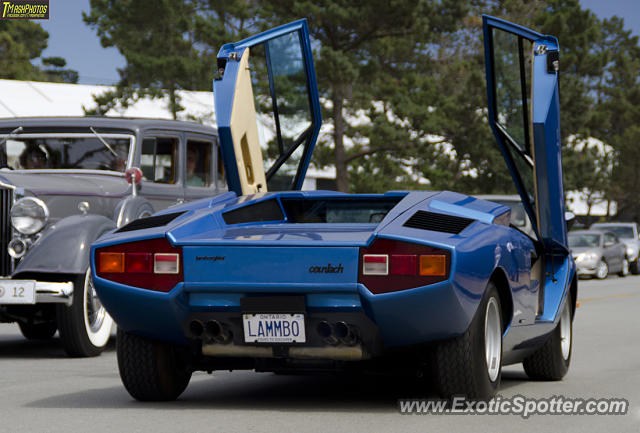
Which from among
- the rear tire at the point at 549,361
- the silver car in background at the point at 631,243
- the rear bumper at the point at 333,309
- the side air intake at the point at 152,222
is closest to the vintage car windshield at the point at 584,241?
the silver car in background at the point at 631,243

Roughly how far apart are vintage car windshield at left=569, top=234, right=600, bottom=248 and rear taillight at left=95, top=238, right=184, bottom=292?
27196 millimetres

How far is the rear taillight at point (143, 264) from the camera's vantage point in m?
5.69

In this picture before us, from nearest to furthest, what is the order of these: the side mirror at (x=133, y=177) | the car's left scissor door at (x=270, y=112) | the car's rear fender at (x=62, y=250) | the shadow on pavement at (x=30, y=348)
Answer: the car's left scissor door at (x=270, y=112) → the car's rear fender at (x=62, y=250) → the shadow on pavement at (x=30, y=348) → the side mirror at (x=133, y=177)

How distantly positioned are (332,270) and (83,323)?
14.7 ft

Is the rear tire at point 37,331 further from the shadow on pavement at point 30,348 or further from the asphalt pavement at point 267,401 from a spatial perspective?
the asphalt pavement at point 267,401

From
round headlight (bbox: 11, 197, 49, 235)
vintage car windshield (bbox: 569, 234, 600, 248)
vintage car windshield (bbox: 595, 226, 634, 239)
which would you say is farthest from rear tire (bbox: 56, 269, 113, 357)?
vintage car windshield (bbox: 595, 226, 634, 239)

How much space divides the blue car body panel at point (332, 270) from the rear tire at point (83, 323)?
3.00 metres

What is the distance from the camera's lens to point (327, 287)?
5.45 meters

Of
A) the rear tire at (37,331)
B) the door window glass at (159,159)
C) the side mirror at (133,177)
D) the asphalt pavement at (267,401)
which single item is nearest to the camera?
the asphalt pavement at (267,401)

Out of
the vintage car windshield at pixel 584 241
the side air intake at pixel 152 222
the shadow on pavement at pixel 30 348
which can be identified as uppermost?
the side air intake at pixel 152 222

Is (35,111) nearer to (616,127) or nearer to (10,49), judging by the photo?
(10,49)

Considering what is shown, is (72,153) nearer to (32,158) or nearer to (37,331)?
(32,158)

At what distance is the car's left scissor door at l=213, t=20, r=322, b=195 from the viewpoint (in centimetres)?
816

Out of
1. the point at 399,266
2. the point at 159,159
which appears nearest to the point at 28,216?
the point at 159,159
